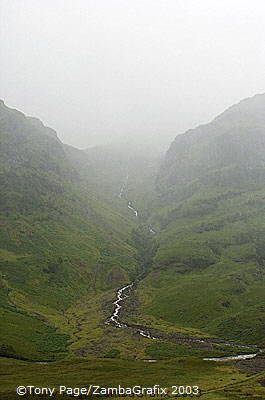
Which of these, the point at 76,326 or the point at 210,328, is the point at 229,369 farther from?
the point at 76,326

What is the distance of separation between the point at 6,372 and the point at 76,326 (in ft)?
313

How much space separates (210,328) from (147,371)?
93.8 metres

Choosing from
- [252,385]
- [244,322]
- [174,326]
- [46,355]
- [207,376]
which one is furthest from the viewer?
[174,326]

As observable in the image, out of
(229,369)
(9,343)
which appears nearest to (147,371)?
(229,369)

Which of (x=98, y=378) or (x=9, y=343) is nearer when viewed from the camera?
(x=98, y=378)

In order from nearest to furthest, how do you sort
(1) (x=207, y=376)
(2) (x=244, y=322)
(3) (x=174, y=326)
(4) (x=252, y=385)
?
(4) (x=252, y=385)
(1) (x=207, y=376)
(2) (x=244, y=322)
(3) (x=174, y=326)

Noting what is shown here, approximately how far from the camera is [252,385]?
81.5 m

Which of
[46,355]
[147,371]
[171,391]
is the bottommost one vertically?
[171,391]

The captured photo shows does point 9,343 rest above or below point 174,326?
below

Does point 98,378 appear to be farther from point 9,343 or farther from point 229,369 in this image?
point 9,343

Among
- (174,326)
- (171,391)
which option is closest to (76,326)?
(174,326)

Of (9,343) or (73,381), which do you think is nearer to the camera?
(73,381)

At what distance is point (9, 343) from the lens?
458 feet

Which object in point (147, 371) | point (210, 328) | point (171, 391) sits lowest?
point (171, 391)
